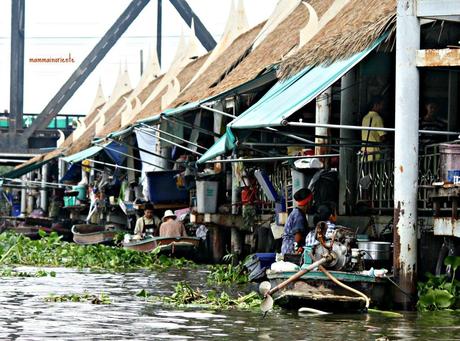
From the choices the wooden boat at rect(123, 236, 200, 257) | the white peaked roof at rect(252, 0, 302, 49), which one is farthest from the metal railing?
the white peaked roof at rect(252, 0, 302, 49)

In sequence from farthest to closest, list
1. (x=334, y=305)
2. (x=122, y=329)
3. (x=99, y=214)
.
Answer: (x=99, y=214), (x=334, y=305), (x=122, y=329)

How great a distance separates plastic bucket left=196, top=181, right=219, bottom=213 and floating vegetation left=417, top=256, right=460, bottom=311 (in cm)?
1153

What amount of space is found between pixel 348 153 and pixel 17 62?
3739cm

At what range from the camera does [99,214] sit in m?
38.1

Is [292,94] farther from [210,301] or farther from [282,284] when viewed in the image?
[282,284]

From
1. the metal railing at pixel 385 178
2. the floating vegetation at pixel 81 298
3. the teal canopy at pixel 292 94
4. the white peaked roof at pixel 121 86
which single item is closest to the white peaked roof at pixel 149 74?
the white peaked roof at pixel 121 86

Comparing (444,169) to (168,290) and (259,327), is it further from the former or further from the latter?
(168,290)

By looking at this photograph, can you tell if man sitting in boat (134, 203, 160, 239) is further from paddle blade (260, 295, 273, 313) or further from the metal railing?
paddle blade (260, 295, 273, 313)

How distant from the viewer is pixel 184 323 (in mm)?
12242

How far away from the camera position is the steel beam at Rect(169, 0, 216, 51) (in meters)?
54.1

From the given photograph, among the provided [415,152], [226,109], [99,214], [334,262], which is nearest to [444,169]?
[415,152]

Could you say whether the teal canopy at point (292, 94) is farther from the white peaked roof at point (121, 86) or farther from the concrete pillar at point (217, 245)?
the white peaked roof at point (121, 86)

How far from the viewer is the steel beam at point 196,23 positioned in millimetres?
54125

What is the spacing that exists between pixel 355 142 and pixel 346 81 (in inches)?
62.6
